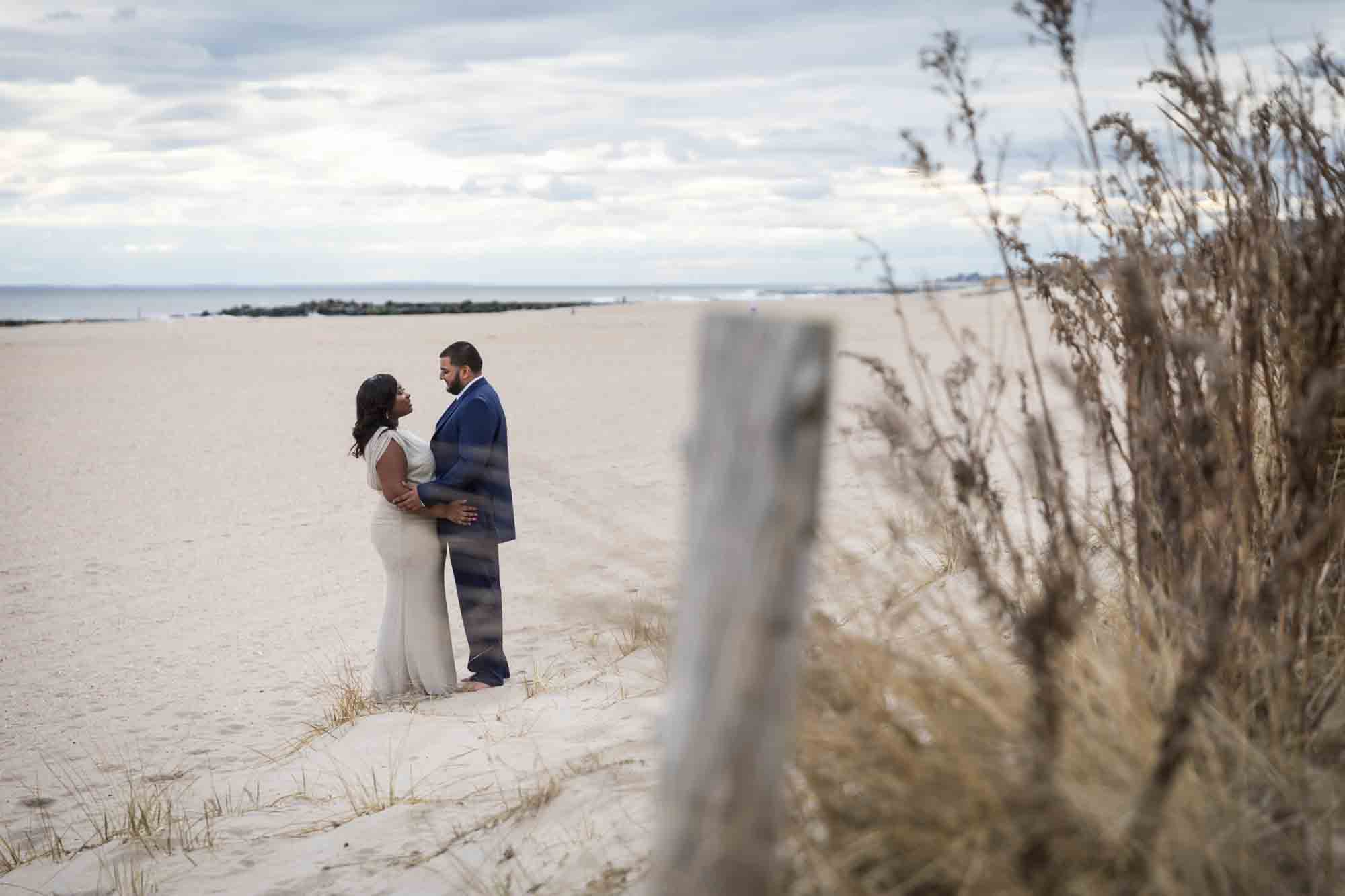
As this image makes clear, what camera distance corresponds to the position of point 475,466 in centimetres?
606

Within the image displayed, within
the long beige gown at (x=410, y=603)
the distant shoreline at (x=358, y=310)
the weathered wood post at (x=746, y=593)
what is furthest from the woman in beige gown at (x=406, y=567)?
the distant shoreline at (x=358, y=310)

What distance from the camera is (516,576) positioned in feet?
29.0

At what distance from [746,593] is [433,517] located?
194 inches

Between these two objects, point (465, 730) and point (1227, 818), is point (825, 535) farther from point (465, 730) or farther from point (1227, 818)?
point (465, 730)

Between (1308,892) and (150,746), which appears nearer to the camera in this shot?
(1308,892)

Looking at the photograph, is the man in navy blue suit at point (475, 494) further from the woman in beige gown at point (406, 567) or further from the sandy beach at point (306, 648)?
the sandy beach at point (306, 648)

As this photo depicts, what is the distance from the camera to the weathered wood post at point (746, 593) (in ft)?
4.87

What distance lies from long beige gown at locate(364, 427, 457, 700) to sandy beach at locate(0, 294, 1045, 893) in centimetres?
33

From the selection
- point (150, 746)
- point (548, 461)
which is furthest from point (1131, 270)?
point (548, 461)

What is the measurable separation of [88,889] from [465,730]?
66.1 inches

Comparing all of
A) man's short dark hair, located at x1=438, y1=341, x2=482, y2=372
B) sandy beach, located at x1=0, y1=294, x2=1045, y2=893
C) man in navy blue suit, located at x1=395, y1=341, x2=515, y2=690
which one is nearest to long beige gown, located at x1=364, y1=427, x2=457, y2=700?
man in navy blue suit, located at x1=395, y1=341, x2=515, y2=690

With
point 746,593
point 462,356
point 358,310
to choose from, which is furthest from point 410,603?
point 358,310

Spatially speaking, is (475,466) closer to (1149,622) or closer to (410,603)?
(410,603)

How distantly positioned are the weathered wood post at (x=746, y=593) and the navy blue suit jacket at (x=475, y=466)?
4.56 m
